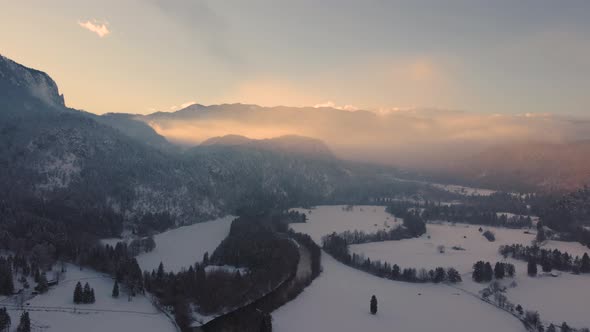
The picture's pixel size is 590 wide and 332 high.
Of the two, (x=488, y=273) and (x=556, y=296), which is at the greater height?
(x=488, y=273)

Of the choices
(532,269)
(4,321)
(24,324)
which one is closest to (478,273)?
(532,269)

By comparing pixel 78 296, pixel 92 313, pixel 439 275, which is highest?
pixel 78 296

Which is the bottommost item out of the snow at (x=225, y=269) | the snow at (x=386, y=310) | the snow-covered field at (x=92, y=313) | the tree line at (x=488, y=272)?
the snow at (x=386, y=310)

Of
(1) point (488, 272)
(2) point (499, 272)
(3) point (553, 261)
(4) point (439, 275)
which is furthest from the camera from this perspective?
(3) point (553, 261)

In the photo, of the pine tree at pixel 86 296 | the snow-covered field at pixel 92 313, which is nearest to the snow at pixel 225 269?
the snow-covered field at pixel 92 313

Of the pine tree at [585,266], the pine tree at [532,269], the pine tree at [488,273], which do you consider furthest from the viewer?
the pine tree at [585,266]

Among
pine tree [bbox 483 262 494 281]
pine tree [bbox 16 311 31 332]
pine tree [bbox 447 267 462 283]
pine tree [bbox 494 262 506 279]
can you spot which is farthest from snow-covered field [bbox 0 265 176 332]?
pine tree [bbox 494 262 506 279]

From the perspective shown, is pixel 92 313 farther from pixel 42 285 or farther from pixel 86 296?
pixel 42 285

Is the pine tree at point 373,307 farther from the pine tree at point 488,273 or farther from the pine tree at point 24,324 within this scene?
the pine tree at point 24,324
